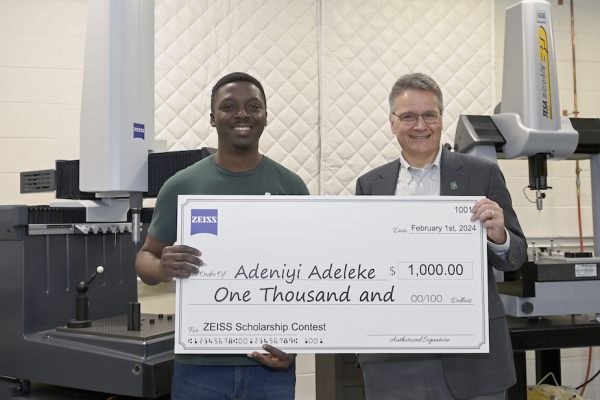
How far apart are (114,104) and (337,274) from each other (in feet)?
2.17

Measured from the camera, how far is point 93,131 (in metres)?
1.41

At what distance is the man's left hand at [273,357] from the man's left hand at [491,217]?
51cm

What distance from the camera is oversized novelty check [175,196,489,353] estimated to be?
1277 millimetres

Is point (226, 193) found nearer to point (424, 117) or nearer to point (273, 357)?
point (273, 357)

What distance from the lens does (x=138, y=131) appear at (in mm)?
1441

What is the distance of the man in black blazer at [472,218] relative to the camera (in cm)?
135

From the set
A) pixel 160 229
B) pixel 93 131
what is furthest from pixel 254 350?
pixel 93 131

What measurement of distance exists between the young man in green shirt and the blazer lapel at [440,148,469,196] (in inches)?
14.0

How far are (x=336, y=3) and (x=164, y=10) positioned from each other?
846mm

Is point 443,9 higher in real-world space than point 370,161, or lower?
higher

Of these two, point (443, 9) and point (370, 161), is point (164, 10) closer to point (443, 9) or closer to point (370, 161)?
point (370, 161)

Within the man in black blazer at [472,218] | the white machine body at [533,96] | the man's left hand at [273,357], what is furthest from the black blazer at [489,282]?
the white machine body at [533,96]

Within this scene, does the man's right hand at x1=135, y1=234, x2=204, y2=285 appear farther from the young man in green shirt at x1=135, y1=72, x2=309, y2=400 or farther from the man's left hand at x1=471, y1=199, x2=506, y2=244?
the man's left hand at x1=471, y1=199, x2=506, y2=244

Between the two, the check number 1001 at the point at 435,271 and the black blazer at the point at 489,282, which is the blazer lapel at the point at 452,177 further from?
the check number 1001 at the point at 435,271
